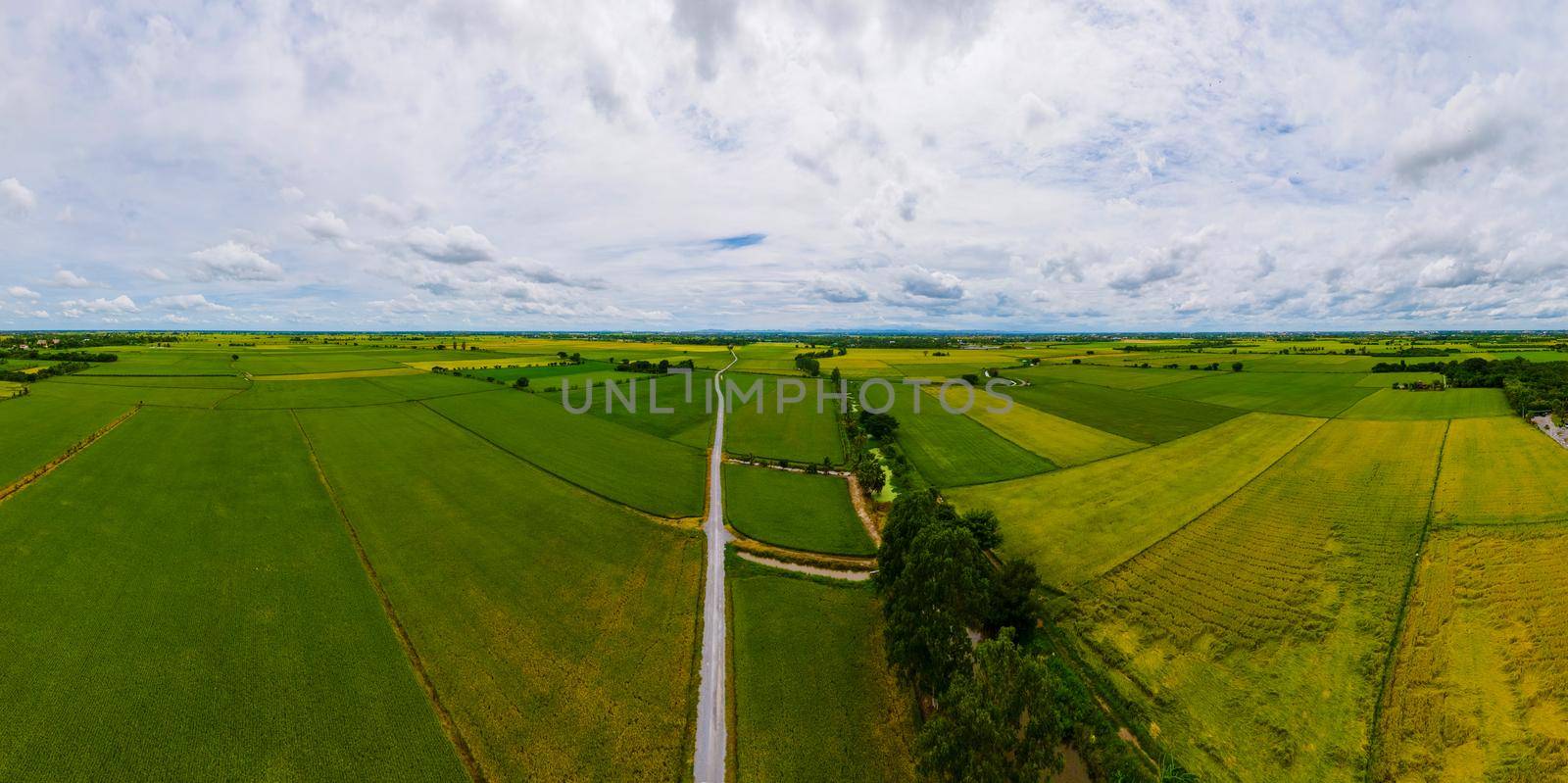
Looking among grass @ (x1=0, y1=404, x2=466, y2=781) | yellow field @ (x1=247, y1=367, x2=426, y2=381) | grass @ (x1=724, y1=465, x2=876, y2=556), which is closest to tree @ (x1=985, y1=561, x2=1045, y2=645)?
grass @ (x1=724, y1=465, x2=876, y2=556)

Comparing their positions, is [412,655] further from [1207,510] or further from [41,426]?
[41,426]

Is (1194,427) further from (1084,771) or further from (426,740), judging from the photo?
(426,740)

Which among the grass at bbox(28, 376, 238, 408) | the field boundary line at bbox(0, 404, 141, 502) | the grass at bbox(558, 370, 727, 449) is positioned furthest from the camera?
the grass at bbox(558, 370, 727, 449)

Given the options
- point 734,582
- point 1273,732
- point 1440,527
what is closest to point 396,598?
point 734,582

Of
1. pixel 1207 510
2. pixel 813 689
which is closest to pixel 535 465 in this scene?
pixel 813 689

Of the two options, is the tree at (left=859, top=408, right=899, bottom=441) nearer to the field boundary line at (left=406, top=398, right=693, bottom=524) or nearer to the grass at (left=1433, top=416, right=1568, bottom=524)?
the field boundary line at (left=406, top=398, right=693, bottom=524)
